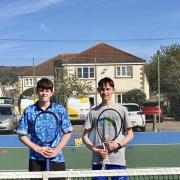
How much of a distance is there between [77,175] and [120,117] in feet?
3.13

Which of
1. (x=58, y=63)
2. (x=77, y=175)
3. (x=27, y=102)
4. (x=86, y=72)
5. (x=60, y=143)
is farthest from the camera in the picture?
(x=58, y=63)

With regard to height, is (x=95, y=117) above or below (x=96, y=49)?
below

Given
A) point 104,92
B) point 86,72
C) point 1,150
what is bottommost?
point 1,150

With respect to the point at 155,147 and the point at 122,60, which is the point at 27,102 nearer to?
the point at 155,147

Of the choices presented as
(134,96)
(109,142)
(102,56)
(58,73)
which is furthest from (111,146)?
(102,56)

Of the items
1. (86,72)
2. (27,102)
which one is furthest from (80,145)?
(86,72)

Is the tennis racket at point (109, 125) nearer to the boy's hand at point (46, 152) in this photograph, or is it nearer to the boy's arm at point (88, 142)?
the boy's arm at point (88, 142)

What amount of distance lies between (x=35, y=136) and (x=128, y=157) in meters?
6.48

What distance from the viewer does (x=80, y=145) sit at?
1376cm

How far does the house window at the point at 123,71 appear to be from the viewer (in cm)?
5338

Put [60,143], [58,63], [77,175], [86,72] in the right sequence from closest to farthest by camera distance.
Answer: [77,175], [60,143], [86,72], [58,63]

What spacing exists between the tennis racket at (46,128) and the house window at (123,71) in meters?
48.0

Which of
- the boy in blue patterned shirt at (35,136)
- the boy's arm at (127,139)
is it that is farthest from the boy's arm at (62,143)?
the boy's arm at (127,139)

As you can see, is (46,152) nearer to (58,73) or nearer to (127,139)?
(127,139)
